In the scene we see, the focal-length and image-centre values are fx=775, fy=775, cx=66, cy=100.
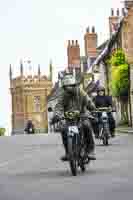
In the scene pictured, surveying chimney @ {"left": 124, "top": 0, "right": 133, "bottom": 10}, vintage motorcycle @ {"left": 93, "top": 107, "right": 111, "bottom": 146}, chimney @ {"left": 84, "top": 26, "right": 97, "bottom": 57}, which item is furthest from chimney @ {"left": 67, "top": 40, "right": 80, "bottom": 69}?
vintage motorcycle @ {"left": 93, "top": 107, "right": 111, "bottom": 146}

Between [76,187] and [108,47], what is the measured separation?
68.1 m

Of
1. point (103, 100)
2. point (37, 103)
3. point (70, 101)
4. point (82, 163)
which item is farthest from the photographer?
point (37, 103)

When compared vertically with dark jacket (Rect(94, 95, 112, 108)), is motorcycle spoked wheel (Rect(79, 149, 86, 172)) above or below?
below

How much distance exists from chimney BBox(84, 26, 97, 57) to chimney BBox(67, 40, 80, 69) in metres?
8.77

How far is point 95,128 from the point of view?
1097 inches

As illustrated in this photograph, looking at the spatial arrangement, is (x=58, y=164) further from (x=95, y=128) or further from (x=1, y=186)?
(x=95, y=128)

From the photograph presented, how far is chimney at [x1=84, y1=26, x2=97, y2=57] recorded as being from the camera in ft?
292

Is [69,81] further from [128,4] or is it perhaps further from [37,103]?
[37,103]

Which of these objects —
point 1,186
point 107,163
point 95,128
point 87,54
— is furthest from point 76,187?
point 87,54

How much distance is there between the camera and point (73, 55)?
103 meters

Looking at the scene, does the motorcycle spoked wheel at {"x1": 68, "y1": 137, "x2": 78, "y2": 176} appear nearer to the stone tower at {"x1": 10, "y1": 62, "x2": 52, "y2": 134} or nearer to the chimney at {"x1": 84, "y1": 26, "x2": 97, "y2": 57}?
the chimney at {"x1": 84, "y1": 26, "x2": 97, "y2": 57}

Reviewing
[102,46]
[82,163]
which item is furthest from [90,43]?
[82,163]

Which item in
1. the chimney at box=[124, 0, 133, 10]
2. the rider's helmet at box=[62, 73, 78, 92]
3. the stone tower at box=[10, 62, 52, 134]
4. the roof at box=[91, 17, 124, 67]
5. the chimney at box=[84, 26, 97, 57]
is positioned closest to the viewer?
the rider's helmet at box=[62, 73, 78, 92]

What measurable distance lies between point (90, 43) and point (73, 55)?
12.7 meters
